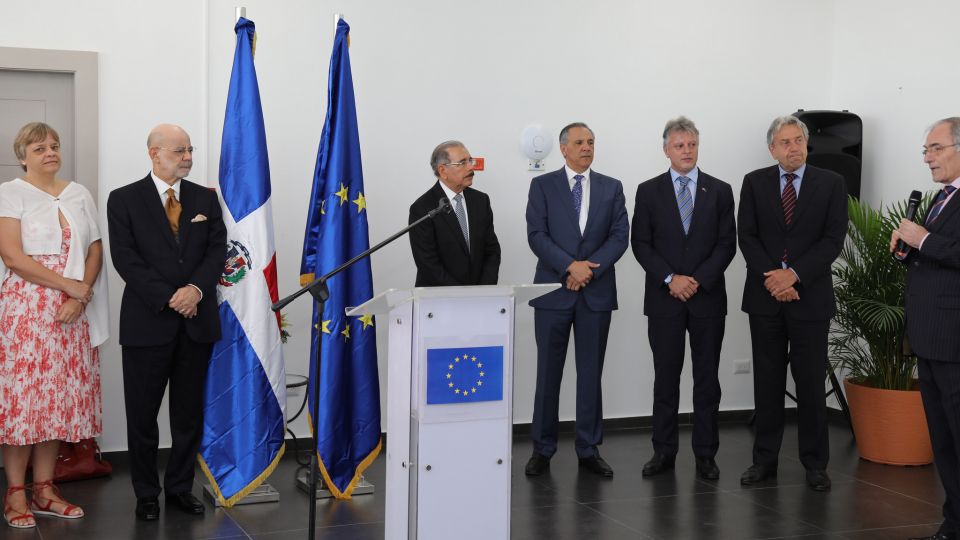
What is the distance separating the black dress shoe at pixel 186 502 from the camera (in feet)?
14.7

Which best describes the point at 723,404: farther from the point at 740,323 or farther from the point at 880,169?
the point at 880,169

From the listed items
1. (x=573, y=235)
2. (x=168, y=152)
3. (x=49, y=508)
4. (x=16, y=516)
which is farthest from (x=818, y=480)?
(x=16, y=516)

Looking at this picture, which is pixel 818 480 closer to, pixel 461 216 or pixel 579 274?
pixel 579 274

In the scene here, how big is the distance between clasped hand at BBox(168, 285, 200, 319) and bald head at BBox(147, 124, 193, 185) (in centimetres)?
51

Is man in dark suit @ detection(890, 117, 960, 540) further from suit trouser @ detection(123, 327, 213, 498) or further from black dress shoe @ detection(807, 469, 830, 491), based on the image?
suit trouser @ detection(123, 327, 213, 498)

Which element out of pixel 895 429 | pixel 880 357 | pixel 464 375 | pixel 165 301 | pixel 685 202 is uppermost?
pixel 685 202

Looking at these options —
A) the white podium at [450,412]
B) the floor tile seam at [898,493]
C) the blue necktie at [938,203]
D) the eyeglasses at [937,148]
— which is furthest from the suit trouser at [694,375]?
the white podium at [450,412]

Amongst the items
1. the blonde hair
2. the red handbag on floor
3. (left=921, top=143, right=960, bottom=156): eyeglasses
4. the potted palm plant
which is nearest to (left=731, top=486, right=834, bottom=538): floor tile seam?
the potted palm plant

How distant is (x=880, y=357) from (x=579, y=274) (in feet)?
6.57

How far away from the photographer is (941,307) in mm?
4031

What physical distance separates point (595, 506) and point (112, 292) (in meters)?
2.88

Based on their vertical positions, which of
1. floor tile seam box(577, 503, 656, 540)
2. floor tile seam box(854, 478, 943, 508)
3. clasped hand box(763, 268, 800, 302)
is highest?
clasped hand box(763, 268, 800, 302)

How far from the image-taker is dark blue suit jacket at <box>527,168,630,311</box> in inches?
208

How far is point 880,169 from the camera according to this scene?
6793 millimetres
